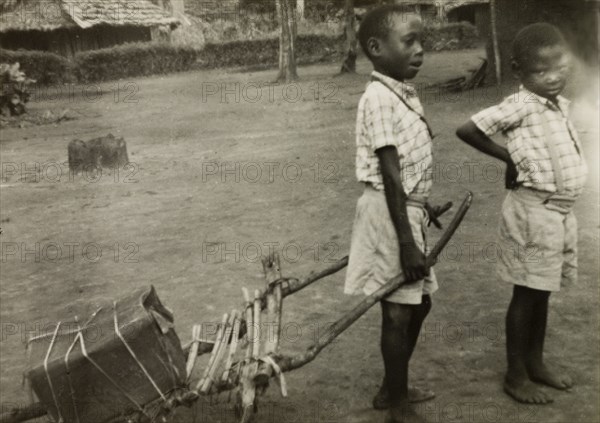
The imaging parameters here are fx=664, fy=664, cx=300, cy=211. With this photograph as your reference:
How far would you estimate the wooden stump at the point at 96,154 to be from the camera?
344 inches

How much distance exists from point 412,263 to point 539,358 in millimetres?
946

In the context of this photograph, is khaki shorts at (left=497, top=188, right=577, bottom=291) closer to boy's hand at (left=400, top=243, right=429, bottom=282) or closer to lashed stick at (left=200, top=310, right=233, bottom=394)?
boy's hand at (left=400, top=243, right=429, bottom=282)

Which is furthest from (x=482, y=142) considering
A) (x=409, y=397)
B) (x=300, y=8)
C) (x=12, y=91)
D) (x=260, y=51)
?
(x=300, y=8)

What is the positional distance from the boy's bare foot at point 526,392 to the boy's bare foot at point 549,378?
9 centimetres

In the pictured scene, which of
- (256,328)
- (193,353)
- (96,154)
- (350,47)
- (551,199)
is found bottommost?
(193,353)

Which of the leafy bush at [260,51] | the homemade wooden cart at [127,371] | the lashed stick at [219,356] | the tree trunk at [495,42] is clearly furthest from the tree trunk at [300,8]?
the homemade wooden cart at [127,371]

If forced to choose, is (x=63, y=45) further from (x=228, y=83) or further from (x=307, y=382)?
(x=307, y=382)

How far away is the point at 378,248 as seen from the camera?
2.71 metres

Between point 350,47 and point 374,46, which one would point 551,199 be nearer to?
point 374,46

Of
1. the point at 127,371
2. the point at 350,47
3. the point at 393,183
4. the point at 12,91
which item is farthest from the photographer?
the point at 350,47

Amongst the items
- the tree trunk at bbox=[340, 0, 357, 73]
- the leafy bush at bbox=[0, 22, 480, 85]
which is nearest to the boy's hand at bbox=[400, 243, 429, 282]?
the tree trunk at bbox=[340, 0, 357, 73]

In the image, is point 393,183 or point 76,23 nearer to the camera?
point 393,183

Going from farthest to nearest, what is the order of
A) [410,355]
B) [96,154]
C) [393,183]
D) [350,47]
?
[350,47] < [96,154] < [410,355] < [393,183]

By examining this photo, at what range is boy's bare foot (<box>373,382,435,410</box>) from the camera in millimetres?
2984
